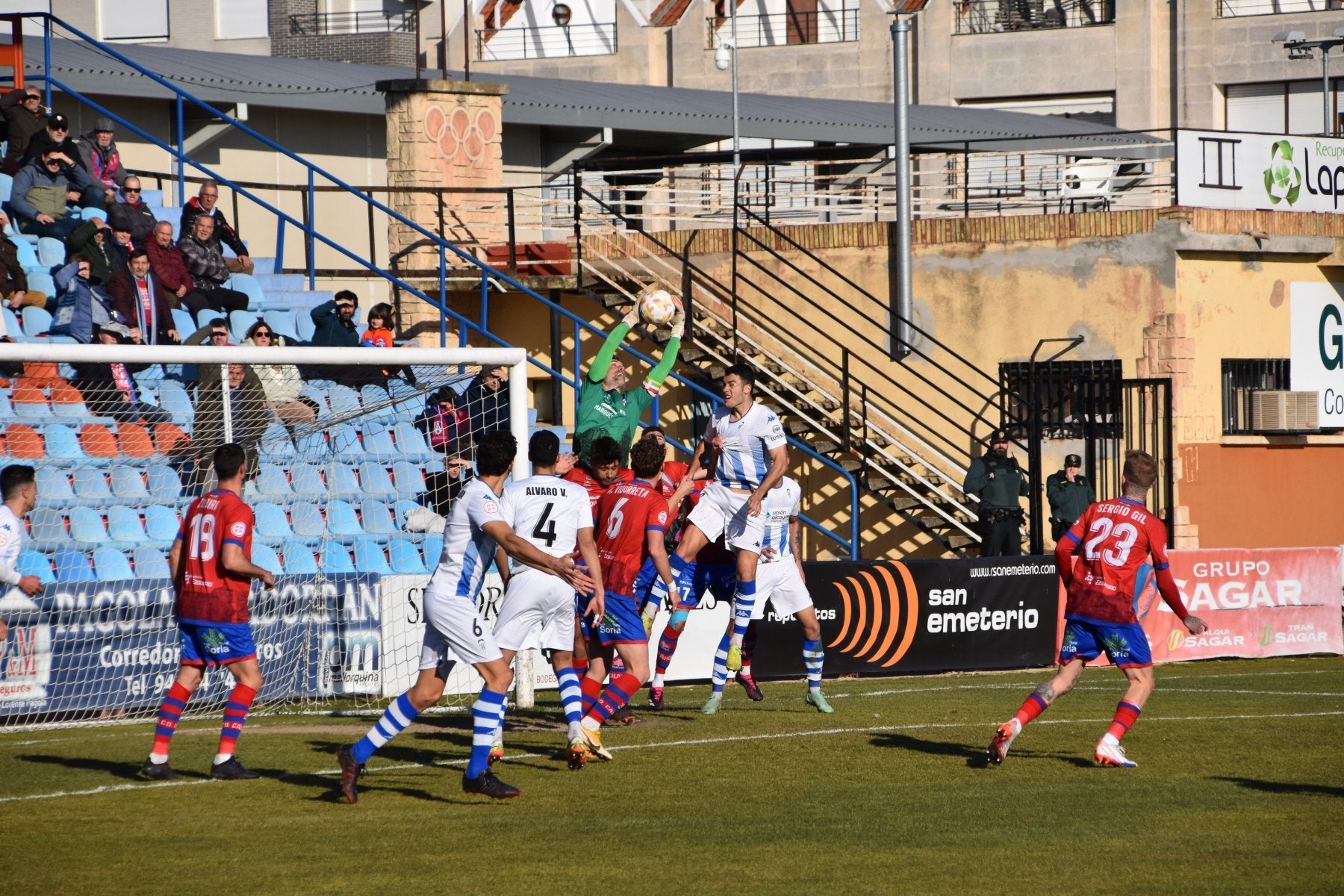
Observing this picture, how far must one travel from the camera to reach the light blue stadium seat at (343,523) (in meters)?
16.0

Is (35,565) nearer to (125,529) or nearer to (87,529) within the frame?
(87,529)

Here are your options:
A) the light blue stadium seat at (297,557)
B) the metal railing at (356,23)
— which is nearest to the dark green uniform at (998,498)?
the light blue stadium seat at (297,557)

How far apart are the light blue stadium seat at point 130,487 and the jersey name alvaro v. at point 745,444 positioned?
16.5 ft

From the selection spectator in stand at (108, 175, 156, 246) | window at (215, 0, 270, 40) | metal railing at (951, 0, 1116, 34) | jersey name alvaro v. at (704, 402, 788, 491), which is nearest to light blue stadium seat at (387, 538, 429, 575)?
jersey name alvaro v. at (704, 402, 788, 491)

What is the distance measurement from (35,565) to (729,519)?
18.5 ft

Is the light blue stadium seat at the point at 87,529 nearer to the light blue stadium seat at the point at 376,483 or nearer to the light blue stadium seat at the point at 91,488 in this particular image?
the light blue stadium seat at the point at 91,488

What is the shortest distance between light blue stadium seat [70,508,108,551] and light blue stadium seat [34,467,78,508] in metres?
0.10

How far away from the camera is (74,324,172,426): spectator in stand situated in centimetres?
1541

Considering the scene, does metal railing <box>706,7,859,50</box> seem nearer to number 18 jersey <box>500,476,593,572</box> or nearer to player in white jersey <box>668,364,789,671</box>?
player in white jersey <box>668,364,789,671</box>

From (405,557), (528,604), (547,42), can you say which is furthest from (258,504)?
(547,42)

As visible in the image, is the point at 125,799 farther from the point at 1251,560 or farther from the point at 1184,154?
the point at 1184,154

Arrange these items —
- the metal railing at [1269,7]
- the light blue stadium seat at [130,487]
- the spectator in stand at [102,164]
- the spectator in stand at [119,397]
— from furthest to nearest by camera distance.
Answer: the metal railing at [1269,7] < the spectator in stand at [102,164] < the spectator in stand at [119,397] < the light blue stadium seat at [130,487]

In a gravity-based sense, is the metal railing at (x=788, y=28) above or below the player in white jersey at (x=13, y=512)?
above

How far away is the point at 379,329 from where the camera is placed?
18.7m
